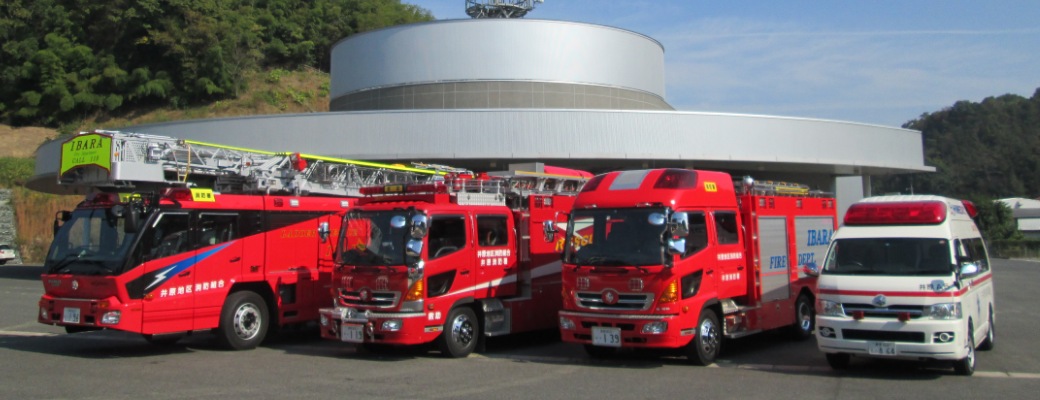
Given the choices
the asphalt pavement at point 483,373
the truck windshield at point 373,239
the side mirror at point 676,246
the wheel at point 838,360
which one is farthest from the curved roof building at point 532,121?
the wheel at point 838,360

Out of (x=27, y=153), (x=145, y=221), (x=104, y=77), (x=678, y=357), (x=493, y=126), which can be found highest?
(x=104, y=77)

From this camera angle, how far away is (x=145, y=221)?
10.6 m

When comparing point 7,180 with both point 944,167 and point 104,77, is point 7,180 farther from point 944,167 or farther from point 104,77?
point 944,167

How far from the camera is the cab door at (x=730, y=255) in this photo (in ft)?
34.7

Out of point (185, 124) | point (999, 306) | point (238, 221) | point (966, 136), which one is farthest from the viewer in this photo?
point (966, 136)

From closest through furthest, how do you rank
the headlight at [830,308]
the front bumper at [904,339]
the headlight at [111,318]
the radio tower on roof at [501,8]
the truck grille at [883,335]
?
the front bumper at [904,339], the truck grille at [883,335], the headlight at [830,308], the headlight at [111,318], the radio tower on roof at [501,8]

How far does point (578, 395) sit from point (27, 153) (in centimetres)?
6935

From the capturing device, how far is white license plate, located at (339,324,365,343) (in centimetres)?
1054

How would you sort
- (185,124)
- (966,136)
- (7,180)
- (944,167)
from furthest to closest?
(966,136) < (944,167) < (7,180) < (185,124)

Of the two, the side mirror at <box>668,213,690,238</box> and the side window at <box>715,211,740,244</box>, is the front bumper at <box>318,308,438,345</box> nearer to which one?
the side mirror at <box>668,213,690,238</box>

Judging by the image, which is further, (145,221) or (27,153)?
(27,153)

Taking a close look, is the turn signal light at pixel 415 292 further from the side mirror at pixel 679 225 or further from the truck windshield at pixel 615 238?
the side mirror at pixel 679 225

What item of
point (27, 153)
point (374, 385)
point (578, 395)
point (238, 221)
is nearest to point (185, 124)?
point (238, 221)

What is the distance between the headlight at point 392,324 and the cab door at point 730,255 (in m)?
4.80
